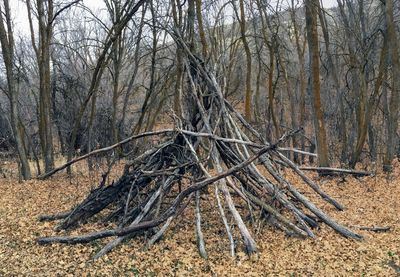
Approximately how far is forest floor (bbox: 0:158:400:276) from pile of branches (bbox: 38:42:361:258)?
6.8 inches

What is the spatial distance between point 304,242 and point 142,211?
222 cm

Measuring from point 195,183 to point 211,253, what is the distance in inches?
36.7

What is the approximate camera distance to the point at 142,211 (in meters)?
5.94

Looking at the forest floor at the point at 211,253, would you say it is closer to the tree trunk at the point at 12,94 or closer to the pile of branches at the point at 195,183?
the pile of branches at the point at 195,183

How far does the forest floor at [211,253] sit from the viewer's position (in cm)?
480

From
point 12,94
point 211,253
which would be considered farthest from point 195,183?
point 12,94

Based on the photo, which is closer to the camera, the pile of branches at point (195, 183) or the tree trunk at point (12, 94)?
the pile of branches at point (195, 183)

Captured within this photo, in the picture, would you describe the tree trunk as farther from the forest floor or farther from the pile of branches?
the pile of branches

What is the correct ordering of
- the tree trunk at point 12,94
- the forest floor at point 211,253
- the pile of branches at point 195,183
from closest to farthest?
the forest floor at point 211,253 < the pile of branches at point 195,183 < the tree trunk at point 12,94

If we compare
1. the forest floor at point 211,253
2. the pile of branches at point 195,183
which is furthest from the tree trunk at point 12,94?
the pile of branches at point 195,183

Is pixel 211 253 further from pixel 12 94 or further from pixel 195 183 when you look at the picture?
pixel 12 94

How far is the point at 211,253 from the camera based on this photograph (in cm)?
521

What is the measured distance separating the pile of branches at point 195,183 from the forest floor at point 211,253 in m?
0.17

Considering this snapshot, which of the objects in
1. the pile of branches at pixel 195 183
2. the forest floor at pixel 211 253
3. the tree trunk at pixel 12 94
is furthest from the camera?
the tree trunk at pixel 12 94
